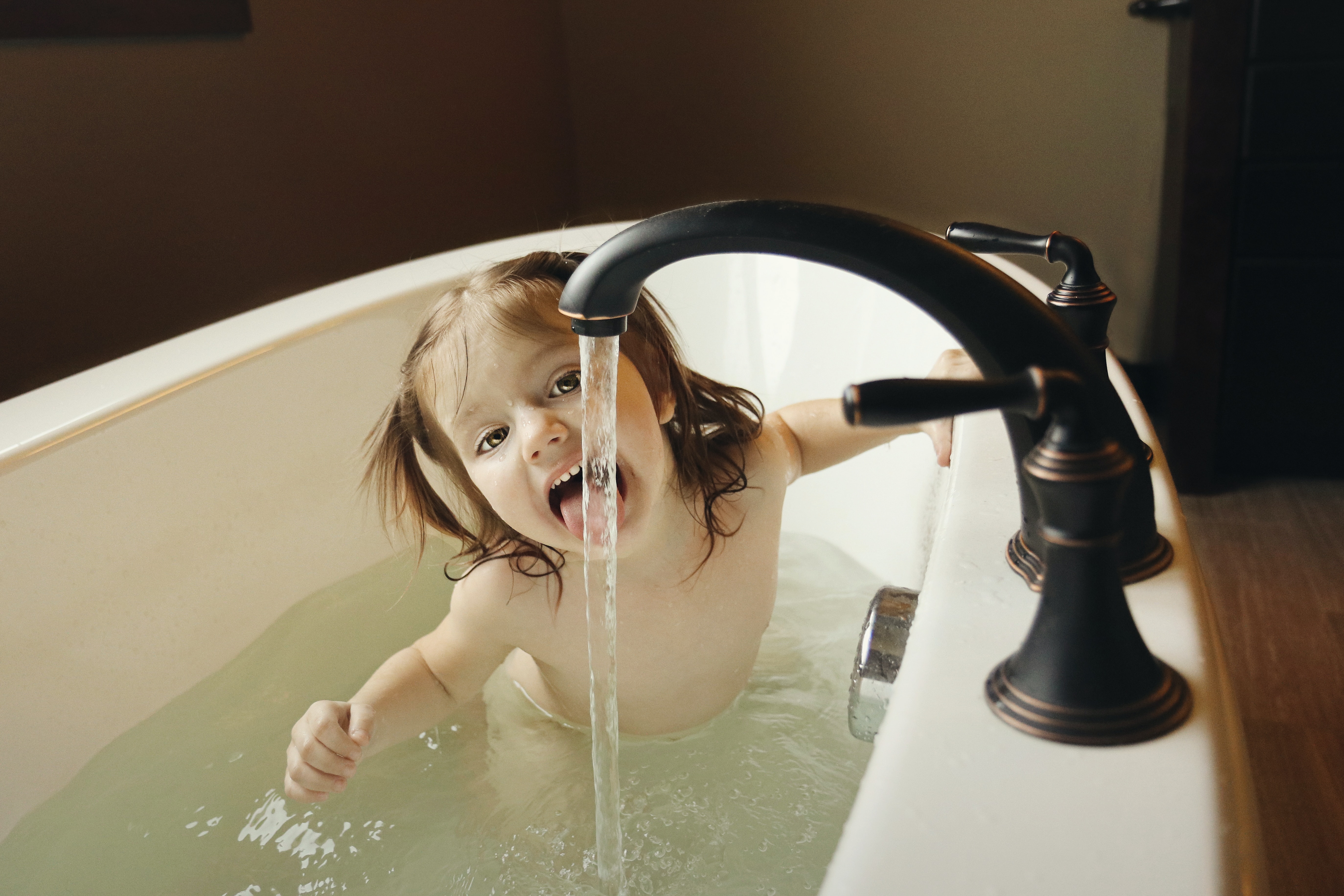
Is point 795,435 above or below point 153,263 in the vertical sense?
below

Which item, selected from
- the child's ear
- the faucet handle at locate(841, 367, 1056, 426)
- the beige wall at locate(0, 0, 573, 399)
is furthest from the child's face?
the beige wall at locate(0, 0, 573, 399)

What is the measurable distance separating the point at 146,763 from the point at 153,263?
1.03 m

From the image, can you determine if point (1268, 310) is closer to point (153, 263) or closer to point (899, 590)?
point (899, 590)

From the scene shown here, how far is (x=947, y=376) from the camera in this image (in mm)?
845

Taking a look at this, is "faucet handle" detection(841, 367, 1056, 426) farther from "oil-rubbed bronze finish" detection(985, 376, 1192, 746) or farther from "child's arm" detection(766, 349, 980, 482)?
"child's arm" detection(766, 349, 980, 482)

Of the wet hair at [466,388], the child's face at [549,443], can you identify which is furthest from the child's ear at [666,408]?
the child's face at [549,443]

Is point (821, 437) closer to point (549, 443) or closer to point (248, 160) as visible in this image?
point (549, 443)

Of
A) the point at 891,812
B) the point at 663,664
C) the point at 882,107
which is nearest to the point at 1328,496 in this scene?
the point at 882,107

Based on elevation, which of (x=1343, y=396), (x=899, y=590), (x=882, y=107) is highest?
(x=882, y=107)

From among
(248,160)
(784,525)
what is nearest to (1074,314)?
(784,525)

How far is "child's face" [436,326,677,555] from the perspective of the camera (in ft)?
2.52

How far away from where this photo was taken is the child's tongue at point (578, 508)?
2.48 ft

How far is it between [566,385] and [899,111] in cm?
179

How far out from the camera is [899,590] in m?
0.64
